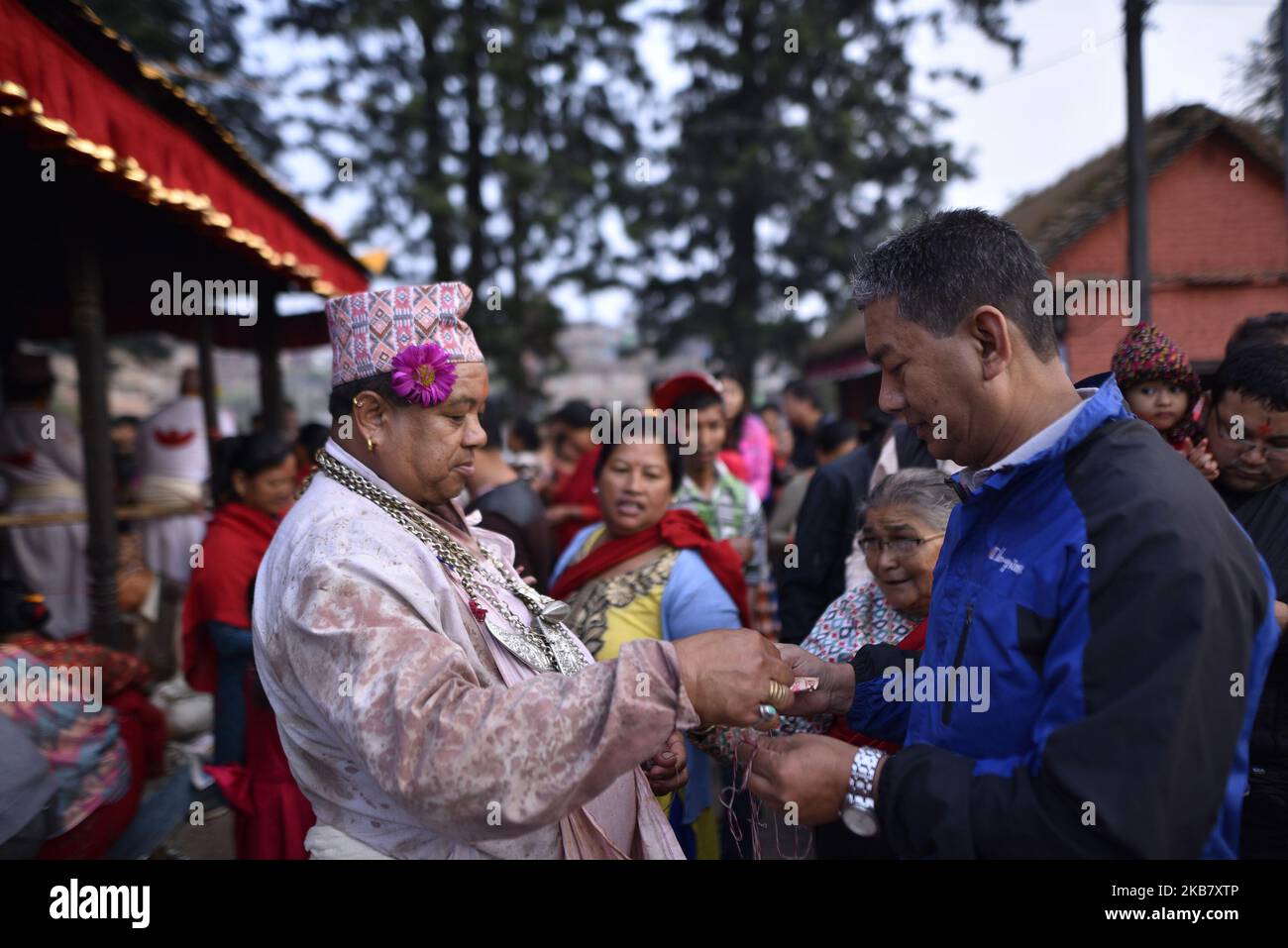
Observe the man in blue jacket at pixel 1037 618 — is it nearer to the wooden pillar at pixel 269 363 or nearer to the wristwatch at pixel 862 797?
the wristwatch at pixel 862 797

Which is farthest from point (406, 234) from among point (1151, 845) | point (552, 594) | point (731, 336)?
point (1151, 845)

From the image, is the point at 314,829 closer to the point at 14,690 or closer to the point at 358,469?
the point at 358,469

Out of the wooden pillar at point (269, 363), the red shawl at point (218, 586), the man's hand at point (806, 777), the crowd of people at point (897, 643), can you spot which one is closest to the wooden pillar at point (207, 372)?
the wooden pillar at point (269, 363)

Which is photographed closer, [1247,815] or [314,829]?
[314,829]

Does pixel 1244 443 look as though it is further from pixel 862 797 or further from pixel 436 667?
pixel 436 667

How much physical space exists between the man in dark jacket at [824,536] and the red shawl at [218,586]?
241 cm

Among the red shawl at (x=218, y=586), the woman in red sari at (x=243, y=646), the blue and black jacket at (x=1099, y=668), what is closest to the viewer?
the blue and black jacket at (x=1099, y=668)

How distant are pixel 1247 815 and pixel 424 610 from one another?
2325mm

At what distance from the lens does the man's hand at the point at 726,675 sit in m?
1.56

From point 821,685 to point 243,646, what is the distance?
278cm

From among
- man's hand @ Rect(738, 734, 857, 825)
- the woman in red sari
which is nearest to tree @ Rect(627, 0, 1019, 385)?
the woman in red sari

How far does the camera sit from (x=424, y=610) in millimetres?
1633

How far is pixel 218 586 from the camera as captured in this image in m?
3.89

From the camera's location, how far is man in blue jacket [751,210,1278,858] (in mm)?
1260
